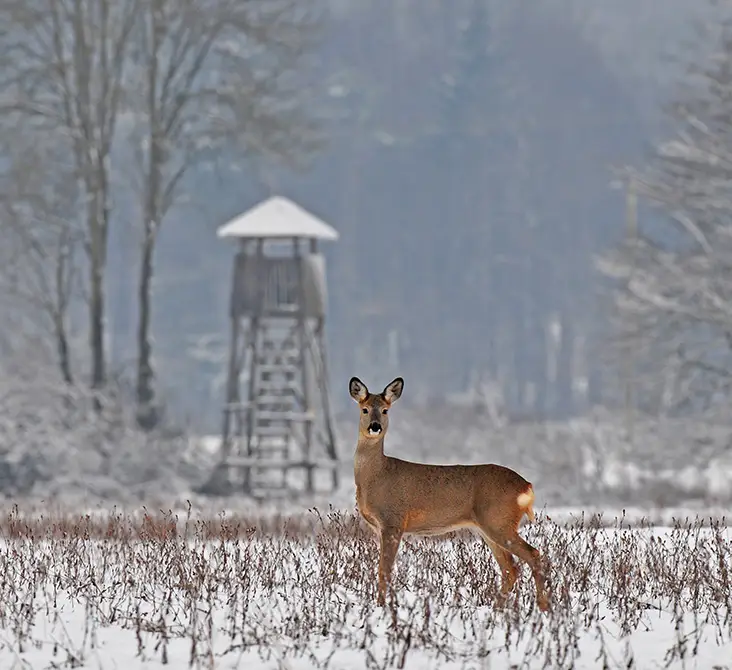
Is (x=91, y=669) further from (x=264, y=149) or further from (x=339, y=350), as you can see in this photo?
(x=339, y=350)

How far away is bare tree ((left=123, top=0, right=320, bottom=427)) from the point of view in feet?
98.3

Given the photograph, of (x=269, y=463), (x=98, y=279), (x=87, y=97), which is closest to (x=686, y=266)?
(x=269, y=463)

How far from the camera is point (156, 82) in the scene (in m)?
30.3

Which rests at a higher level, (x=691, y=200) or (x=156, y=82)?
(x=156, y=82)

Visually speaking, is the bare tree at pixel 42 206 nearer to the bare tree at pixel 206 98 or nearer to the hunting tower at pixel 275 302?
the bare tree at pixel 206 98

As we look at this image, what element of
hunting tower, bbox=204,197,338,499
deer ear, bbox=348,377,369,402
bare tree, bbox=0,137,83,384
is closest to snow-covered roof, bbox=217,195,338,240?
hunting tower, bbox=204,197,338,499

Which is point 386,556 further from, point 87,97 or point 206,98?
point 206,98

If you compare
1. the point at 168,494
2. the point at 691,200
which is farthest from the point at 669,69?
the point at 168,494

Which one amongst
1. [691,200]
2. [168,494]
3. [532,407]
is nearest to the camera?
[168,494]

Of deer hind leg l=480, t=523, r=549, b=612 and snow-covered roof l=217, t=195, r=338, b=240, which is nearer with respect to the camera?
deer hind leg l=480, t=523, r=549, b=612

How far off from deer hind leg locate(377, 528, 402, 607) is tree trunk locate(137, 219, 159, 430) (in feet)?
66.0

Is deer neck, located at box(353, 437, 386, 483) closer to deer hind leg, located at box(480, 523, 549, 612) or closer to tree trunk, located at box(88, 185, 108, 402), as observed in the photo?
deer hind leg, located at box(480, 523, 549, 612)

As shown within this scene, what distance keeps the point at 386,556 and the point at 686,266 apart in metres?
20.3

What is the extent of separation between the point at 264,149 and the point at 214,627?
22358 mm
